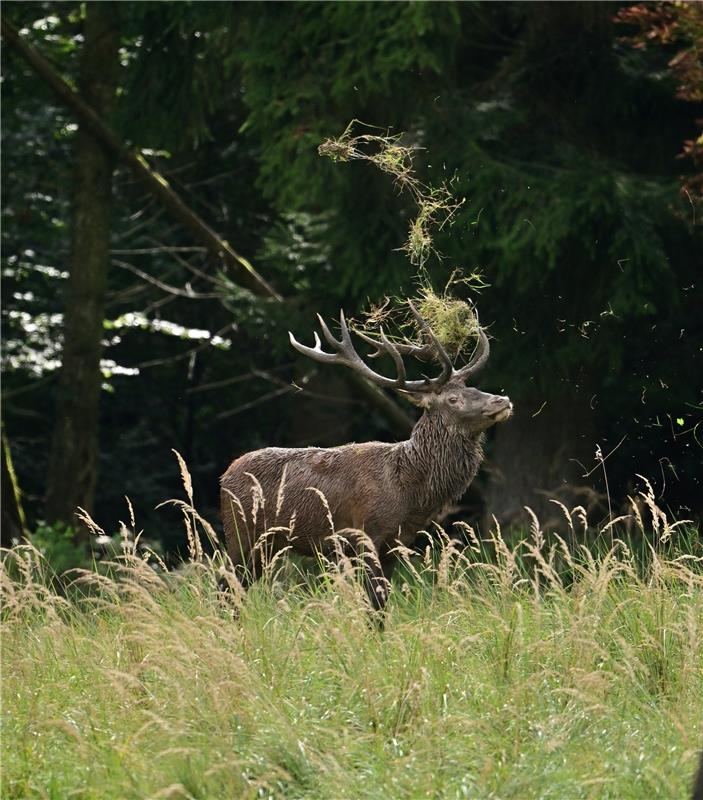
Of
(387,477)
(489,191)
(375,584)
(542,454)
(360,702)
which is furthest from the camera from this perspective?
(542,454)

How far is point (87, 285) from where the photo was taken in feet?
51.8

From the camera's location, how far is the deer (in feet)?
23.7

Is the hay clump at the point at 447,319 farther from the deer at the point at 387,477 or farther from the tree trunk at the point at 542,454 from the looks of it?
the tree trunk at the point at 542,454

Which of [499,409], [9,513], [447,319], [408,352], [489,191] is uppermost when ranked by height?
[489,191]

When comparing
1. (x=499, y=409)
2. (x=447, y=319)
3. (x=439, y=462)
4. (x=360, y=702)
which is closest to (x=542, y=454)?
(x=447, y=319)

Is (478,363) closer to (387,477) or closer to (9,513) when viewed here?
(387,477)

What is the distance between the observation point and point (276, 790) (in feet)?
15.6

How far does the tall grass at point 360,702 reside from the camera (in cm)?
479

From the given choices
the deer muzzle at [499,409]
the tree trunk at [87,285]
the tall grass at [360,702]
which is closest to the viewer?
the tall grass at [360,702]

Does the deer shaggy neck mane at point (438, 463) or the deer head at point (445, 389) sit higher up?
the deer head at point (445, 389)

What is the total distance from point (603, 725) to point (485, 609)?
1306 mm

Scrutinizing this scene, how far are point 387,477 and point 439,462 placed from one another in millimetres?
276

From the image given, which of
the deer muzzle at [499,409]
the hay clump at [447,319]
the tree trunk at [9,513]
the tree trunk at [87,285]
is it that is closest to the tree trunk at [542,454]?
the hay clump at [447,319]

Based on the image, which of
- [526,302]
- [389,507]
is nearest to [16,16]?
[526,302]
